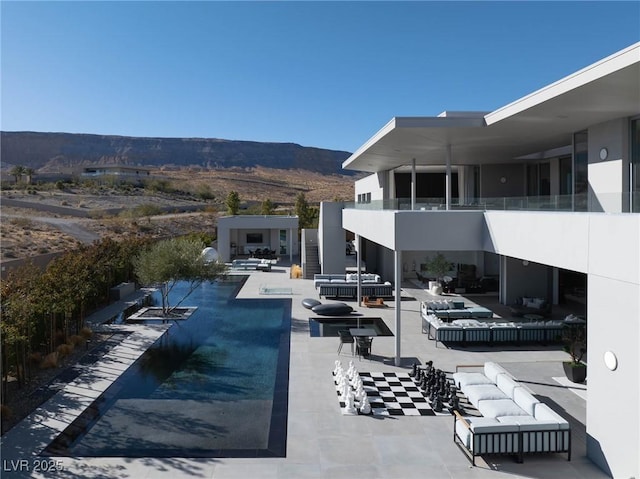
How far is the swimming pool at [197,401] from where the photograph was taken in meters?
8.21

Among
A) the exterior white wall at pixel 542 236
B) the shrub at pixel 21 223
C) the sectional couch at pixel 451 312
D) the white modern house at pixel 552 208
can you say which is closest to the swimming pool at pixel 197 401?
the white modern house at pixel 552 208

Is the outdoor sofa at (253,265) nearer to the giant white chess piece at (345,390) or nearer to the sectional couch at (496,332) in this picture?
the sectional couch at (496,332)

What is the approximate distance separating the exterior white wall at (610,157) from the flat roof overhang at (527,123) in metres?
0.30

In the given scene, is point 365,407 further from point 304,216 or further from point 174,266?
point 304,216

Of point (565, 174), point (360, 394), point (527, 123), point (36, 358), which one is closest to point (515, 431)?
point (360, 394)

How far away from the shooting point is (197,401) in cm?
1024

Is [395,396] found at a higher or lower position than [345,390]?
lower

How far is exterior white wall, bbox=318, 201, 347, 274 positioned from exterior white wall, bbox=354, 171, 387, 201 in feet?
8.51

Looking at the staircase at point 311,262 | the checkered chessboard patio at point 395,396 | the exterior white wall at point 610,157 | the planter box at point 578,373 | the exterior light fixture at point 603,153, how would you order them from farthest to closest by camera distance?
the staircase at point 311,262, the exterior light fixture at point 603,153, the exterior white wall at point 610,157, the planter box at point 578,373, the checkered chessboard patio at point 395,396

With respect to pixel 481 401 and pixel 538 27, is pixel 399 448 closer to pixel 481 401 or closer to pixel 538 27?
pixel 481 401

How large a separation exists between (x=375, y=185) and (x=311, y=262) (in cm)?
607

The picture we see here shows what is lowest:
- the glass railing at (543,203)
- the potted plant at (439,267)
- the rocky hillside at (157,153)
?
the potted plant at (439,267)

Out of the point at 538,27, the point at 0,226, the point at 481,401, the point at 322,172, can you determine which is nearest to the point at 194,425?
the point at 481,401

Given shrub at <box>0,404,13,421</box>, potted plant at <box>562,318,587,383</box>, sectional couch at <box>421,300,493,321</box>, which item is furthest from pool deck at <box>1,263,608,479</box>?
sectional couch at <box>421,300,493,321</box>
